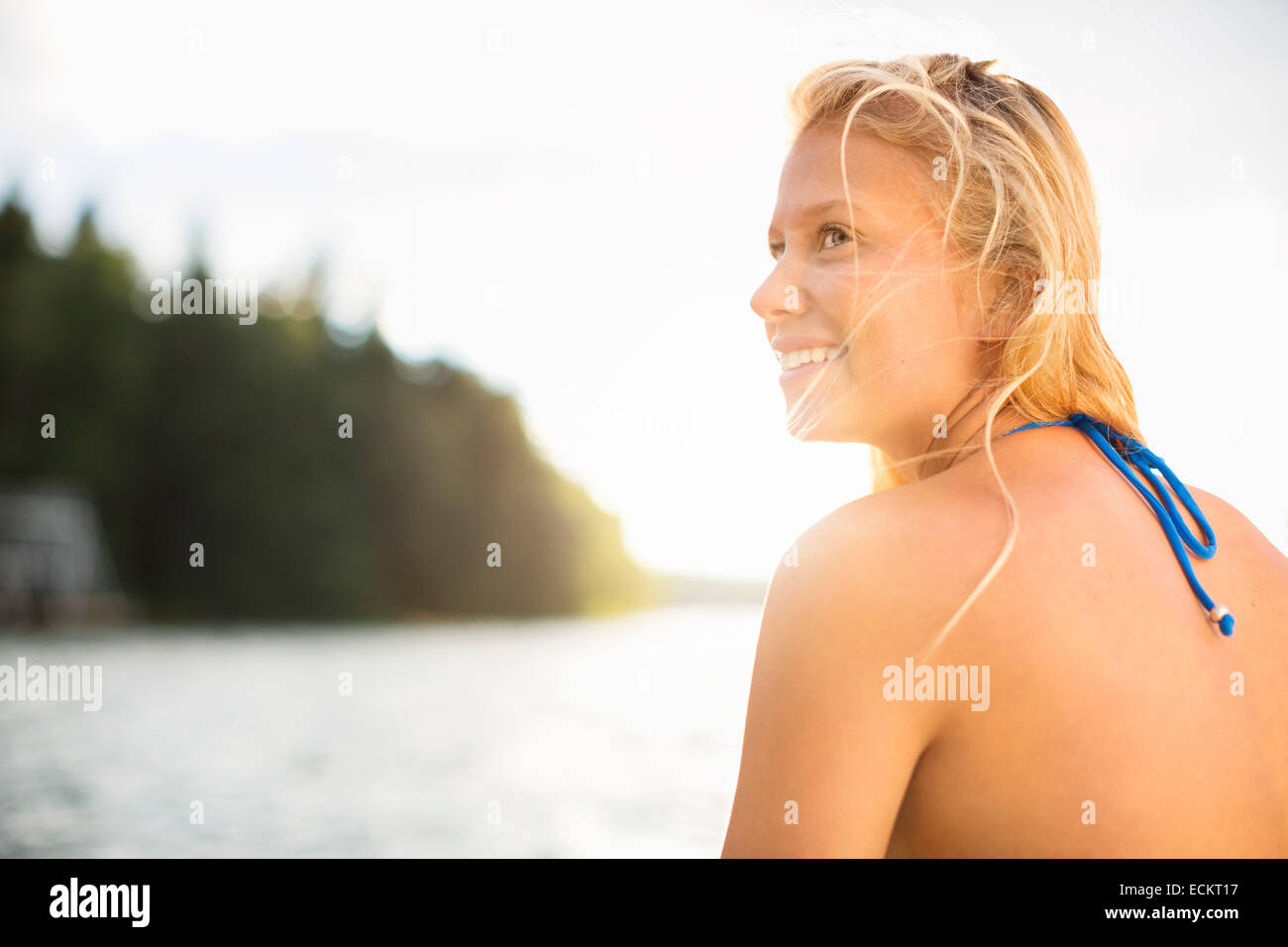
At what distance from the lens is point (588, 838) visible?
342 inches

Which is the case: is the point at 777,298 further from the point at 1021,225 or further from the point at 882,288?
the point at 1021,225

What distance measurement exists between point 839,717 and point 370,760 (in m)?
12.1

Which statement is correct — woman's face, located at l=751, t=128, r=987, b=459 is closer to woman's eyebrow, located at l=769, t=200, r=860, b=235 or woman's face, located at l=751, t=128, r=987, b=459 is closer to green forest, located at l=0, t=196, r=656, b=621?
woman's eyebrow, located at l=769, t=200, r=860, b=235

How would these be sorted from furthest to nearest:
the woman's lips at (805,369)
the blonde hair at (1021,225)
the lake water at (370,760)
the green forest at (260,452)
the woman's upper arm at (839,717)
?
the green forest at (260,452), the lake water at (370,760), the woman's lips at (805,369), the blonde hair at (1021,225), the woman's upper arm at (839,717)

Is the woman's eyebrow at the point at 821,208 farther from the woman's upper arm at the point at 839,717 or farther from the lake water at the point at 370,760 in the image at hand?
the lake water at the point at 370,760

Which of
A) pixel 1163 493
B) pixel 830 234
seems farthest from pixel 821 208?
pixel 1163 493

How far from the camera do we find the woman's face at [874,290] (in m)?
1.43

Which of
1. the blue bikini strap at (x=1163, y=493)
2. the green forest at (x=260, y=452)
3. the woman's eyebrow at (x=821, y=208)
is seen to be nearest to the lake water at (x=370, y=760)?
the blue bikini strap at (x=1163, y=493)

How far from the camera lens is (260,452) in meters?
41.7

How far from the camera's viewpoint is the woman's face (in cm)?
143

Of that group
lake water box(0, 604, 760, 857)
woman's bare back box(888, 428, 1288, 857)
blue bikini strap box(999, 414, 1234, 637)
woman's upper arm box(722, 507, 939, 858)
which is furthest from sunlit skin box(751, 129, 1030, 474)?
lake water box(0, 604, 760, 857)
